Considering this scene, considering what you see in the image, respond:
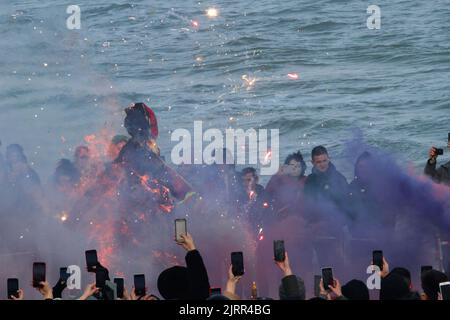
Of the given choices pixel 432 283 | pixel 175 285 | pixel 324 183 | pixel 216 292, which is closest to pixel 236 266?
pixel 216 292

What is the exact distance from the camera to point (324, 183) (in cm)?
1502

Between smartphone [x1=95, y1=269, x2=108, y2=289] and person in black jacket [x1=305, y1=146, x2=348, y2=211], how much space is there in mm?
5428

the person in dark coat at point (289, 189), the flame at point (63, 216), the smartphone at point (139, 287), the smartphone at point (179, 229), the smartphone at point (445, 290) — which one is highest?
the person in dark coat at point (289, 189)

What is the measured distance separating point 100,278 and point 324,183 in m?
5.66

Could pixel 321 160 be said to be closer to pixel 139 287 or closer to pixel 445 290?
pixel 139 287

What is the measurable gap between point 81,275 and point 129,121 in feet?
6.41

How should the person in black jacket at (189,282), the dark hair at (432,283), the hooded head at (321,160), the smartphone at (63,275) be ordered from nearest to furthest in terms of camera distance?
1. the person in black jacket at (189,282)
2. the dark hair at (432,283)
3. the smartphone at (63,275)
4. the hooded head at (321,160)

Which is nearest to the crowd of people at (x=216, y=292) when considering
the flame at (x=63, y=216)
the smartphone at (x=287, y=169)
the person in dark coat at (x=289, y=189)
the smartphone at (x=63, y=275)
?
the smartphone at (x=63, y=275)

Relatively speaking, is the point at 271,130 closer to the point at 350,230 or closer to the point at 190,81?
the point at 190,81

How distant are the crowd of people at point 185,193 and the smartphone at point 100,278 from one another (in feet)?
16.1

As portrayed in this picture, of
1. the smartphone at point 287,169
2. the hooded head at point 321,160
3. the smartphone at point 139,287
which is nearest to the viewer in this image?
the smartphone at point 139,287

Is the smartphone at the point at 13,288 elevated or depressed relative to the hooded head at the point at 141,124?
depressed

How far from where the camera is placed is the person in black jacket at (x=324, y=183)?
588 inches

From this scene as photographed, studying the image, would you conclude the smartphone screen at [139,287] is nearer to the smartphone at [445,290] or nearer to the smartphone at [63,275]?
the smartphone at [63,275]
